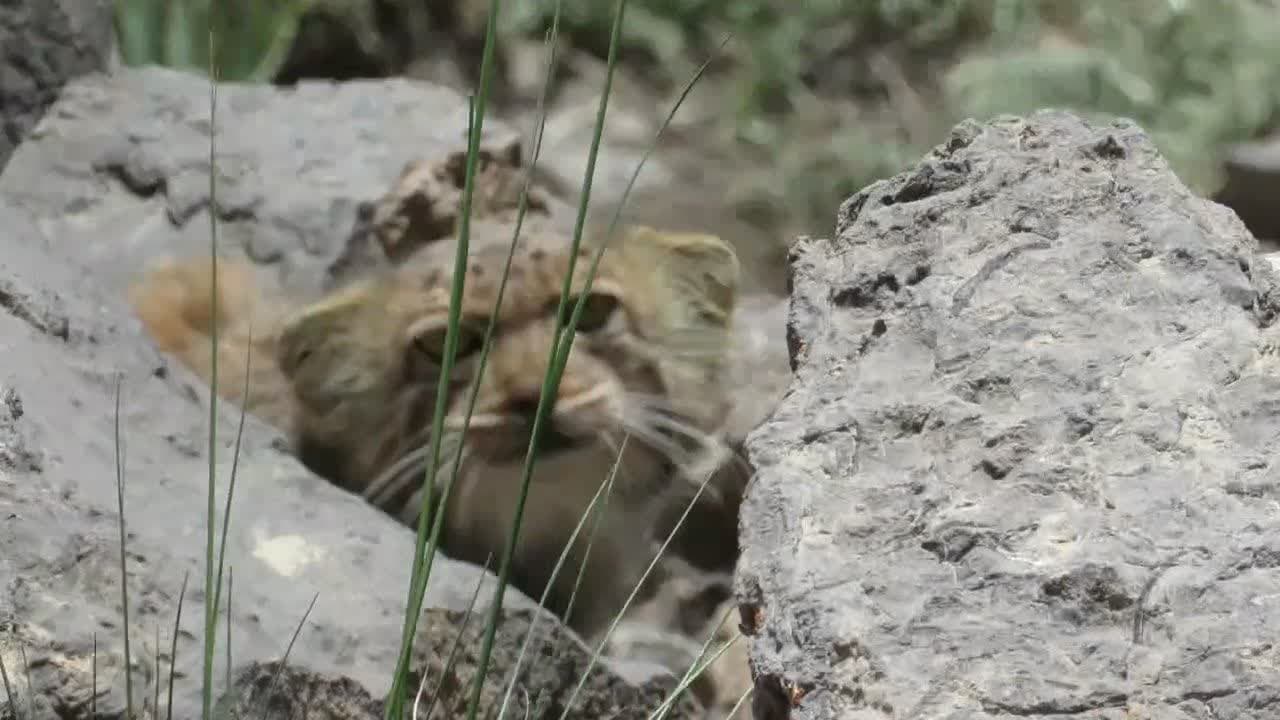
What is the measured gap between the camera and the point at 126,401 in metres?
2.07

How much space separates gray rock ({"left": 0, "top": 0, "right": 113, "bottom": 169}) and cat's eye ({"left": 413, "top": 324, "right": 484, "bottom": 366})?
2.86 ft

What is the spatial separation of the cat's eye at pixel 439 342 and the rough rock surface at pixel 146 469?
0.32 metres

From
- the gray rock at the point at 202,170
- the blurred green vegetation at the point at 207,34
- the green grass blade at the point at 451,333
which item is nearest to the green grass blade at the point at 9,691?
the green grass blade at the point at 451,333

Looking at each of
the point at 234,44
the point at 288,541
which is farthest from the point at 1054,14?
the point at 288,541

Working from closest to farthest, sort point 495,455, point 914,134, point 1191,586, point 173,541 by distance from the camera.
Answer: point 1191,586
point 173,541
point 495,455
point 914,134

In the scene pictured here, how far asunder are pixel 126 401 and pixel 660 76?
9.54ft

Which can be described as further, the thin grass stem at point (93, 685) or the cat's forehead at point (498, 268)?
the cat's forehead at point (498, 268)

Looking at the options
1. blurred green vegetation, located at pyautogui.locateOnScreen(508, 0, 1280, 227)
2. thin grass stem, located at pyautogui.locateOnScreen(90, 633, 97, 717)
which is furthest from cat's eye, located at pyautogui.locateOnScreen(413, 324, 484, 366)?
blurred green vegetation, located at pyautogui.locateOnScreen(508, 0, 1280, 227)

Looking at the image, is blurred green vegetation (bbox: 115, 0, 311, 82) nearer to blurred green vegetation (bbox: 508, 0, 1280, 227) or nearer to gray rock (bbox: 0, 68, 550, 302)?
gray rock (bbox: 0, 68, 550, 302)

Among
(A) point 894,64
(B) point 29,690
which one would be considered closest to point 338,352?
(B) point 29,690

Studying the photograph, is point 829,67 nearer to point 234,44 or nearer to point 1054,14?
point 1054,14

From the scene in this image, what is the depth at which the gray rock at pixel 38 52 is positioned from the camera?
302 cm

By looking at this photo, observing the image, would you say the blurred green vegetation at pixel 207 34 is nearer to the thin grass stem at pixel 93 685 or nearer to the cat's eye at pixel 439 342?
the cat's eye at pixel 439 342

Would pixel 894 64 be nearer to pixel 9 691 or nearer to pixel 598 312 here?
pixel 598 312
